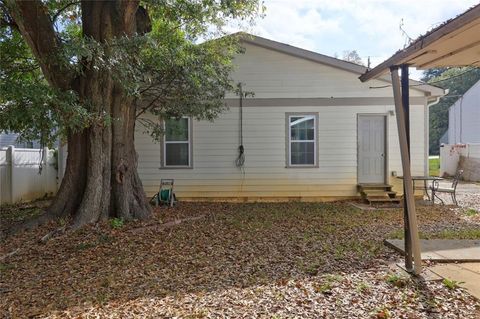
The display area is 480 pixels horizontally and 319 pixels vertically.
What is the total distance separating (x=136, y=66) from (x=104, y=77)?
0.60 metres

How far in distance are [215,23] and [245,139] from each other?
3.40m

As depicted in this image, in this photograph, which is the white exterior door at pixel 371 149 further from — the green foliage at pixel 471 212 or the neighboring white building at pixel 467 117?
the neighboring white building at pixel 467 117

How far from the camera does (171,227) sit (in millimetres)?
7125

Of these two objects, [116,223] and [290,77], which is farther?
[290,77]

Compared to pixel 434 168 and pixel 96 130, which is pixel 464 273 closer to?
pixel 96 130

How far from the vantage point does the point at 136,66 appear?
22.3ft

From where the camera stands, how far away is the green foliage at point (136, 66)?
5379 mm

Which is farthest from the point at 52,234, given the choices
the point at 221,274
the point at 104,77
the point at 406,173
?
the point at 406,173

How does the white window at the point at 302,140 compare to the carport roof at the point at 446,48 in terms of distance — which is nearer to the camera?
the carport roof at the point at 446,48

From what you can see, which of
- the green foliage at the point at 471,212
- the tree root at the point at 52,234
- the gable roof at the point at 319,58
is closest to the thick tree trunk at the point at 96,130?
the tree root at the point at 52,234

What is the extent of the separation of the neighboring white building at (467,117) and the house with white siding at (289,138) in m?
16.6

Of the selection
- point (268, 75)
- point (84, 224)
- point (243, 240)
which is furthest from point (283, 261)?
point (268, 75)

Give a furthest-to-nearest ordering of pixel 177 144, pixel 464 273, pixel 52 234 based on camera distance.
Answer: pixel 177 144, pixel 52 234, pixel 464 273

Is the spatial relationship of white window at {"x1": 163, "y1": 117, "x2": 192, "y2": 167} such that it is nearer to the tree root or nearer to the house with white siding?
the house with white siding
